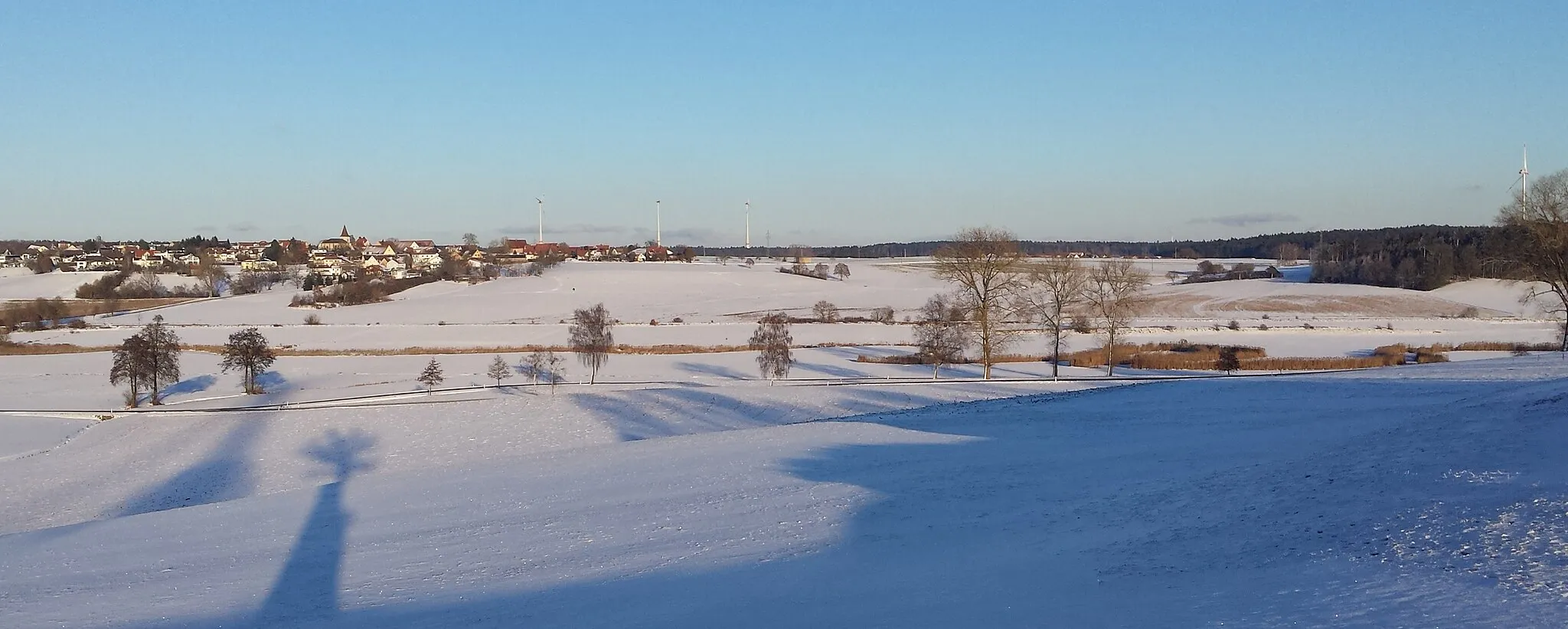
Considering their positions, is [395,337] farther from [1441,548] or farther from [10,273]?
[10,273]

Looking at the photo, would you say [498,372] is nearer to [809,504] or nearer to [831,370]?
[831,370]

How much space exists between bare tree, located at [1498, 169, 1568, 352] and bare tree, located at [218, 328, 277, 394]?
54159mm

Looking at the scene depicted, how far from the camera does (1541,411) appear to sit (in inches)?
704

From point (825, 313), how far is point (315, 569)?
72.0 meters

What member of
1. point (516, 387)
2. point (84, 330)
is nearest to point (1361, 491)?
point (516, 387)

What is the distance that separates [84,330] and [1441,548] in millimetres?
88154

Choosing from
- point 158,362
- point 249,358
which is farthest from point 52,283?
point 249,358

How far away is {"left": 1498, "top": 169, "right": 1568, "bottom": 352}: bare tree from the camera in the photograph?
3925 centimetres

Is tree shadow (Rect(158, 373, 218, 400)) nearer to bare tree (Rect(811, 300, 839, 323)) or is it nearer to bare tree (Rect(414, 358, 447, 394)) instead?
bare tree (Rect(414, 358, 447, 394))

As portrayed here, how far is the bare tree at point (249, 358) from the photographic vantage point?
47438 mm

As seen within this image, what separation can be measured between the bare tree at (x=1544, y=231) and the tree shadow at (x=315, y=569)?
43.2 m

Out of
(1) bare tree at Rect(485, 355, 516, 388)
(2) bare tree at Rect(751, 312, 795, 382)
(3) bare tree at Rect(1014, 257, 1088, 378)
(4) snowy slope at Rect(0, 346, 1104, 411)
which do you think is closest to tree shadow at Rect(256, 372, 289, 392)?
(4) snowy slope at Rect(0, 346, 1104, 411)

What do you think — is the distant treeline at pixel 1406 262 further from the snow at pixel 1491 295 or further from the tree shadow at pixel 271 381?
the tree shadow at pixel 271 381

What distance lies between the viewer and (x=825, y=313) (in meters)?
87.1
